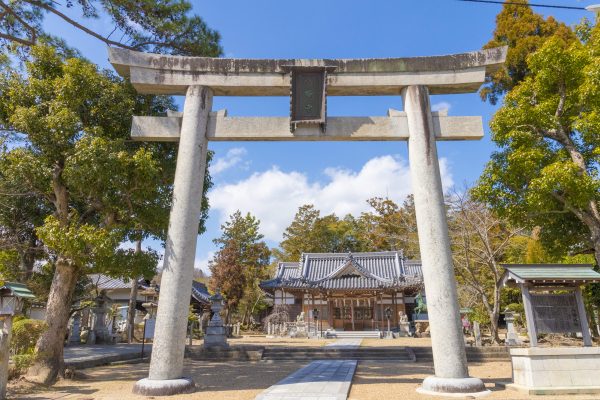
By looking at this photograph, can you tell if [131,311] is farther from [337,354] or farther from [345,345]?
[337,354]

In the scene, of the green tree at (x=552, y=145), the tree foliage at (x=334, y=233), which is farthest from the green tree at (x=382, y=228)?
the green tree at (x=552, y=145)

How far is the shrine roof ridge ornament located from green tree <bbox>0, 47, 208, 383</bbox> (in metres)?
1.29

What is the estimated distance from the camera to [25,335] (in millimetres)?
8562

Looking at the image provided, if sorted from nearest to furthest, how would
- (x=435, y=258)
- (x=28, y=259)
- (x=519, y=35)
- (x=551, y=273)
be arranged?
(x=435, y=258)
(x=551, y=273)
(x=28, y=259)
(x=519, y=35)

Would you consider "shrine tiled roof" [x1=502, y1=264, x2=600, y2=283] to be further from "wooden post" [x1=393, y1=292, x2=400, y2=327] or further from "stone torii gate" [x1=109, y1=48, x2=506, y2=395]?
"wooden post" [x1=393, y1=292, x2=400, y2=327]

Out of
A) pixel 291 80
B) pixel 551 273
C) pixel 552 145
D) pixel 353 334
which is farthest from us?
pixel 353 334

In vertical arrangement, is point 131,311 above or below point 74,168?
below

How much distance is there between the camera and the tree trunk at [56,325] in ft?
26.5

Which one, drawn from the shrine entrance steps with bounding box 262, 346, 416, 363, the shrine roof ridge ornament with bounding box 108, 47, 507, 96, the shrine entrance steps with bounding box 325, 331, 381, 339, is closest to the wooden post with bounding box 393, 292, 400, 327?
the shrine entrance steps with bounding box 325, 331, 381, 339

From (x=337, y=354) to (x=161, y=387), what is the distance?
9.79m

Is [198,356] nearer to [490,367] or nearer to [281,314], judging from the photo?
[490,367]

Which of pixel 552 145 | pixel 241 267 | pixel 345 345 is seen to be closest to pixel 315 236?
pixel 241 267

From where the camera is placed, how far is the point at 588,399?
5957 mm

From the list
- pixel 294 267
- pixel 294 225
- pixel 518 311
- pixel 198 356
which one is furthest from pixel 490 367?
pixel 294 225
